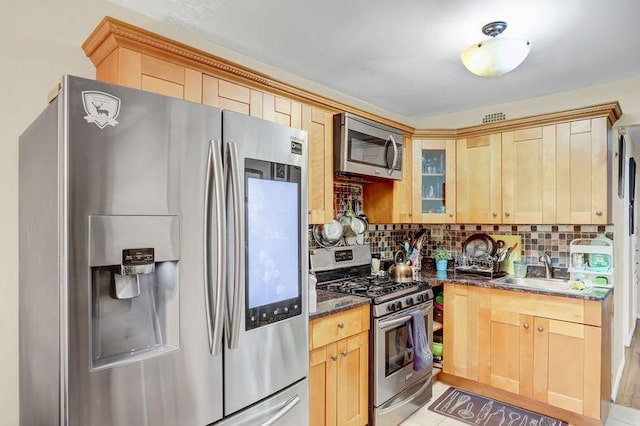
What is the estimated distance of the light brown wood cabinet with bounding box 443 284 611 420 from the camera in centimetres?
250

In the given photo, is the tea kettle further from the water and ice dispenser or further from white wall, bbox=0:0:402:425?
white wall, bbox=0:0:402:425

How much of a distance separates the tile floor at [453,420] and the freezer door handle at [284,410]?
4.41ft

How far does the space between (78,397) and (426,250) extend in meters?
3.46

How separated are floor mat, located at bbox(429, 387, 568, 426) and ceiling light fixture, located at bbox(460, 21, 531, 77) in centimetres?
236

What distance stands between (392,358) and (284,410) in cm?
116

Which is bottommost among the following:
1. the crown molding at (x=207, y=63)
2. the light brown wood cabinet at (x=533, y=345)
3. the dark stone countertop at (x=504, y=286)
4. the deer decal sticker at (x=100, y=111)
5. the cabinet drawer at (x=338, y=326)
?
the light brown wood cabinet at (x=533, y=345)

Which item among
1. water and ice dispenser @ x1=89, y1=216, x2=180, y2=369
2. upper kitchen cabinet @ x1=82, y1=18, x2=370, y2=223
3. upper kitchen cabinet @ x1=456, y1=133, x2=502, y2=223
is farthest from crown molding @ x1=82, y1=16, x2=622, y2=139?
water and ice dispenser @ x1=89, y1=216, x2=180, y2=369

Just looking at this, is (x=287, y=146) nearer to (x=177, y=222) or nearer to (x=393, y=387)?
(x=177, y=222)

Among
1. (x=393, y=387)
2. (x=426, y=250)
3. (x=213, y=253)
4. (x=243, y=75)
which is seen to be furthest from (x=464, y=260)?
(x=213, y=253)

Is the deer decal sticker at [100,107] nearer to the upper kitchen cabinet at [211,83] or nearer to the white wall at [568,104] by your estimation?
the upper kitchen cabinet at [211,83]

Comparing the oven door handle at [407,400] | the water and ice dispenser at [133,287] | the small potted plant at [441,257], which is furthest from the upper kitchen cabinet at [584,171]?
the water and ice dispenser at [133,287]

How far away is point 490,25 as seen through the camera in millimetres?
2057

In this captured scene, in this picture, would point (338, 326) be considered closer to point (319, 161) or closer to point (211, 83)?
point (319, 161)

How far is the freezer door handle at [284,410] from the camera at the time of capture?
4.97 ft
